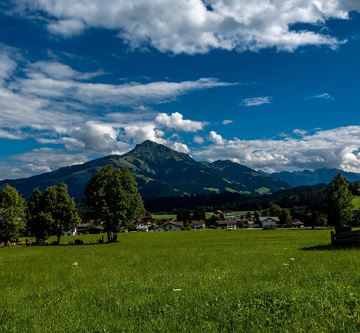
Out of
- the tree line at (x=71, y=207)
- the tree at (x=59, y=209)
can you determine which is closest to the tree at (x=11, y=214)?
the tree line at (x=71, y=207)

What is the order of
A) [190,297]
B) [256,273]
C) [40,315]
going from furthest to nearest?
[256,273] < [190,297] < [40,315]

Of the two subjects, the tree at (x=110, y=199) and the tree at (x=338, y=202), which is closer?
the tree at (x=338, y=202)

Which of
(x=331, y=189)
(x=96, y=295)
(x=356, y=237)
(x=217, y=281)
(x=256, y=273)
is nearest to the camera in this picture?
(x=96, y=295)

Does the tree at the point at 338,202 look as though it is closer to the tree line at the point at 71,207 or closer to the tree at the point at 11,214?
the tree line at the point at 71,207

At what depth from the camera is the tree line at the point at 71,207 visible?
81.6m

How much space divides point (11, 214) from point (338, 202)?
66.2 meters

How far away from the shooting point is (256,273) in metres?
17.5

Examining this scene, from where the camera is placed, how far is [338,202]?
8156 cm

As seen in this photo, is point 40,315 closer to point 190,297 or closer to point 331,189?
point 190,297

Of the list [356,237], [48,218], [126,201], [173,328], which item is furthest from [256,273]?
[48,218]

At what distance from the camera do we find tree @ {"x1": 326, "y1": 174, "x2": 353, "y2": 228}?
3219 inches

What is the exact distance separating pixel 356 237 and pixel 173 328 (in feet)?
84.4

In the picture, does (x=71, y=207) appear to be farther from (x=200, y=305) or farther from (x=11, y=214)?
(x=200, y=305)

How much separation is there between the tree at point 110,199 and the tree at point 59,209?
602cm
